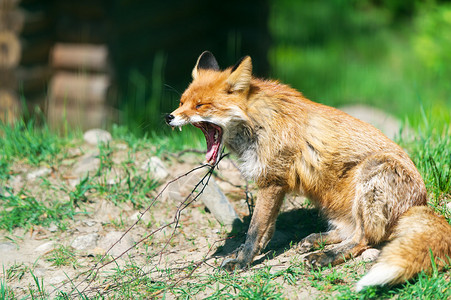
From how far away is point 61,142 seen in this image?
210 inches

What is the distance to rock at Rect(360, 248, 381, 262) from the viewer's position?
3410mm

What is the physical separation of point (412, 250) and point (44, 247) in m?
2.89

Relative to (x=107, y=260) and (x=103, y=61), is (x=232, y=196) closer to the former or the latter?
(x=107, y=260)

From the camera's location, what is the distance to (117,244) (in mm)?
4051

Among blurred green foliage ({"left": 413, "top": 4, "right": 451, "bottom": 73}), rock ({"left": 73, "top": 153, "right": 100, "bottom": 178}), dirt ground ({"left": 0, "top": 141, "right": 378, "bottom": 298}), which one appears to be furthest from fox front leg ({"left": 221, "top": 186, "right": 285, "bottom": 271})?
blurred green foliage ({"left": 413, "top": 4, "right": 451, "bottom": 73})

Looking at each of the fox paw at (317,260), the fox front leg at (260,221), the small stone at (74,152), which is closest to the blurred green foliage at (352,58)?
the small stone at (74,152)

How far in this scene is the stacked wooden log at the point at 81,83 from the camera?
768 cm

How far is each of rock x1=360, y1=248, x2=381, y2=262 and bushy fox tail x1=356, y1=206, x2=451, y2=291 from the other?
6.9 inches

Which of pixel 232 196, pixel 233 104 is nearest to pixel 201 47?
pixel 232 196

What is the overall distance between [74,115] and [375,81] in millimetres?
7212

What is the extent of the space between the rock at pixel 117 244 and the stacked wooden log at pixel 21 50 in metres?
3.48

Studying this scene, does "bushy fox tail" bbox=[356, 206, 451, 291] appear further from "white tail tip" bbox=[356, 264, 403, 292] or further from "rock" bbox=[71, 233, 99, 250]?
"rock" bbox=[71, 233, 99, 250]

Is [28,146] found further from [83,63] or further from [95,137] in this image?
[83,63]

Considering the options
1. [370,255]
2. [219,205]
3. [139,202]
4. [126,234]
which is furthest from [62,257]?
[370,255]
